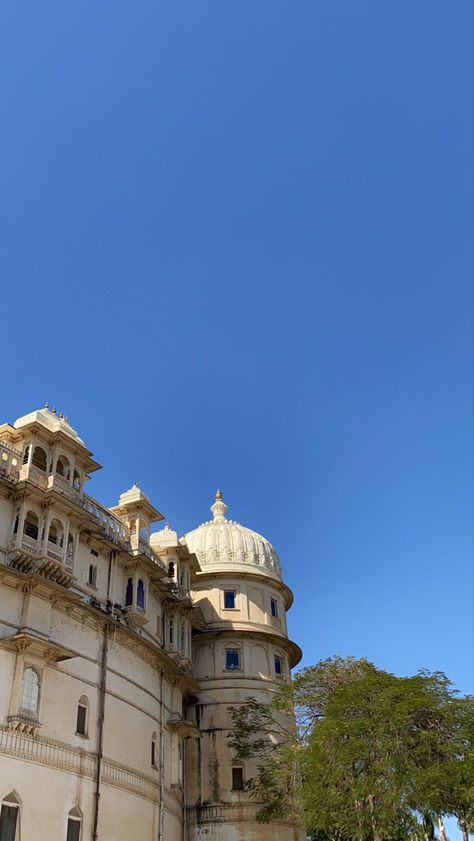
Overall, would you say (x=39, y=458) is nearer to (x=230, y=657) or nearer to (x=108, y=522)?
(x=108, y=522)

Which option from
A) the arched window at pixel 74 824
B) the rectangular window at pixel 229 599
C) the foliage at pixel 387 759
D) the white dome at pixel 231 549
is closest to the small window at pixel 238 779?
the foliage at pixel 387 759

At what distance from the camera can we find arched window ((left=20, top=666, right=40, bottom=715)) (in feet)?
91.1

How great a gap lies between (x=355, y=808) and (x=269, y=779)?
875 cm

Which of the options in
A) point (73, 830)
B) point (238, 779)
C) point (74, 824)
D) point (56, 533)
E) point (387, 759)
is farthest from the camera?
point (238, 779)

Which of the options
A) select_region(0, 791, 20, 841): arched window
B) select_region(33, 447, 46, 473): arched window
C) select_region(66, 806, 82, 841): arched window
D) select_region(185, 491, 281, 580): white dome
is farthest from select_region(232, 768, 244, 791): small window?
select_region(33, 447, 46, 473): arched window

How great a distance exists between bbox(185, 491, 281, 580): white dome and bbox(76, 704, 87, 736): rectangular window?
18.6 meters

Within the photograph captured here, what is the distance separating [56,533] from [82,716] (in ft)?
24.1

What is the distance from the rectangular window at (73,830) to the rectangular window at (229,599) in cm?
2022

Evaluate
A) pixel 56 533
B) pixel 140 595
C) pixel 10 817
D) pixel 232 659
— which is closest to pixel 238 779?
pixel 232 659

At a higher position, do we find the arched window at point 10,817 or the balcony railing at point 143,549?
the balcony railing at point 143,549

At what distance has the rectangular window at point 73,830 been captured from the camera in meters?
28.2

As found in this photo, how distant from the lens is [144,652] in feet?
119

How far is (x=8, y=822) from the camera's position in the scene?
2580 centimetres

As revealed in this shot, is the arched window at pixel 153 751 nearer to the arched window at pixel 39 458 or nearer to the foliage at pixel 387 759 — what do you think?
the foliage at pixel 387 759
